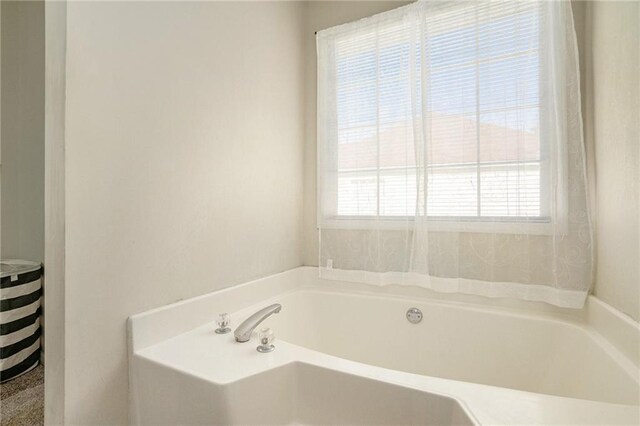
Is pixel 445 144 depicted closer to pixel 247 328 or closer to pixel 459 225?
pixel 459 225

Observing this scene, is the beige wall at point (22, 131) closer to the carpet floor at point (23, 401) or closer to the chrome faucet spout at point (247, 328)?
the carpet floor at point (23, 401)

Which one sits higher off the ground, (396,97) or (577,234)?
(396,97)

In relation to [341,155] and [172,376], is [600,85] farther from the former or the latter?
[172,376]

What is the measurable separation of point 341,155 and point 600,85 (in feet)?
3.65

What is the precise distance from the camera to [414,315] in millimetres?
1585

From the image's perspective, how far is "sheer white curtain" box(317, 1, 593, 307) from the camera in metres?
1.29

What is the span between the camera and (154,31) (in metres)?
1.11

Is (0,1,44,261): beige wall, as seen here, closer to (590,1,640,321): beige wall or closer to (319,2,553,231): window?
(319,2,553,231): window

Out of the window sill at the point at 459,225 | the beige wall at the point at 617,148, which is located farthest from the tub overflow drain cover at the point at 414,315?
the beige wall at the point at 617,148

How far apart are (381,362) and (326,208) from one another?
2.79ft

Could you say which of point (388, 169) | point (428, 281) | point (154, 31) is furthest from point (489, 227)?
point (154, 31)

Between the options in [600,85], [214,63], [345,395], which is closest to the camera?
[345,395]

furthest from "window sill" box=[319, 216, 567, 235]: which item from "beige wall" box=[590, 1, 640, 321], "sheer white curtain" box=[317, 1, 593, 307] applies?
"beige wall" box=[590, 1, 640, 321]

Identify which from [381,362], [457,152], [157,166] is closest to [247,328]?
[157,166]
